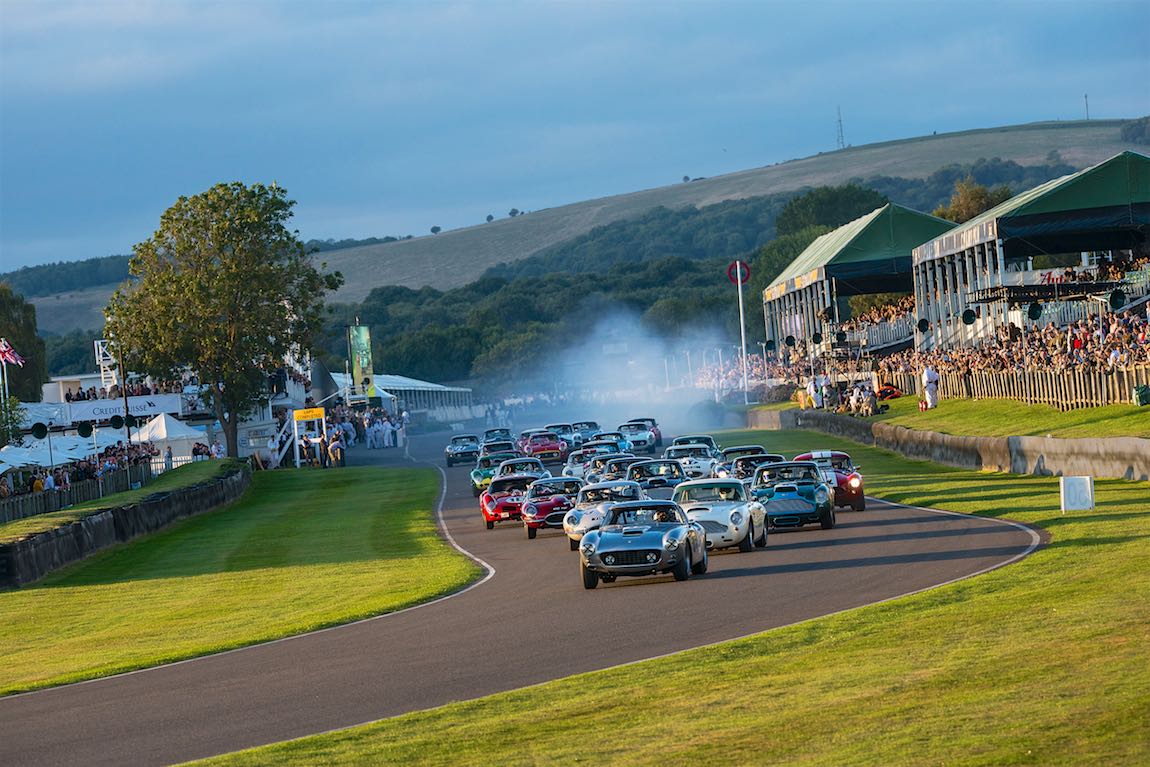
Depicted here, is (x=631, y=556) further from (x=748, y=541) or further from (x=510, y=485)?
(x=510, y=485)

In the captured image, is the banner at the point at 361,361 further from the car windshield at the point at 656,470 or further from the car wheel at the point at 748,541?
the car wheel at the point at 748,541

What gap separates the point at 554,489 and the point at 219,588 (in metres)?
8.45

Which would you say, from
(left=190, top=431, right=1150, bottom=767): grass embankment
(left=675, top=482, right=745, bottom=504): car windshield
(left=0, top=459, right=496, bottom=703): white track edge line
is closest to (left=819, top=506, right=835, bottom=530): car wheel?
(left=675, top=482, right=745, bottom=504): car windshield

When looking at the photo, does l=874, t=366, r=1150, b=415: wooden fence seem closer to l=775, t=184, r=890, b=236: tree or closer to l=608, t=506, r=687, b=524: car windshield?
l=608, t=506, r=687, b=524: car windshield

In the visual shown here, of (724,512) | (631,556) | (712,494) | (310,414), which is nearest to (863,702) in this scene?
(631,556)

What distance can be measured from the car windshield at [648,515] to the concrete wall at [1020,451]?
38.7ft

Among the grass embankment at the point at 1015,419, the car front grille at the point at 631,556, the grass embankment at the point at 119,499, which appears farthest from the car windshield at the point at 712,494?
the grass embankment at the point at 119,499

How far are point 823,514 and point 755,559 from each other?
5.02 m

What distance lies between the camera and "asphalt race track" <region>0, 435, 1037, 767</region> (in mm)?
14266

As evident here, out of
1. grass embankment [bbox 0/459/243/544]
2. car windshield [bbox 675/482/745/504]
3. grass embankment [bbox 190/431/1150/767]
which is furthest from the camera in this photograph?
grass embankment [bbox 0/459/243/544]

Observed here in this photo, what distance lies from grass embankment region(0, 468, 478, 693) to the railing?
275cm

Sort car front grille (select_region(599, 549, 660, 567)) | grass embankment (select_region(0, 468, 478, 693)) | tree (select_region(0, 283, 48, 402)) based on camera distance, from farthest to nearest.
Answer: tree (select_region(0, 283, 48, 402)) → car front grille (select_region(599, 549, 660, 567)) → grass embankment (select_region(0, 468, 478, 693))

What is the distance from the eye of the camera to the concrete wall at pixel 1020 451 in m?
32.3

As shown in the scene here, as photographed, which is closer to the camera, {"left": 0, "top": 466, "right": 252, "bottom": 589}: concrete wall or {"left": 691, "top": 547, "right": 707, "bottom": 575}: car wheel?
{"left": 691, "top": 547, "right": 707, "bottom": 575}: car wheel
